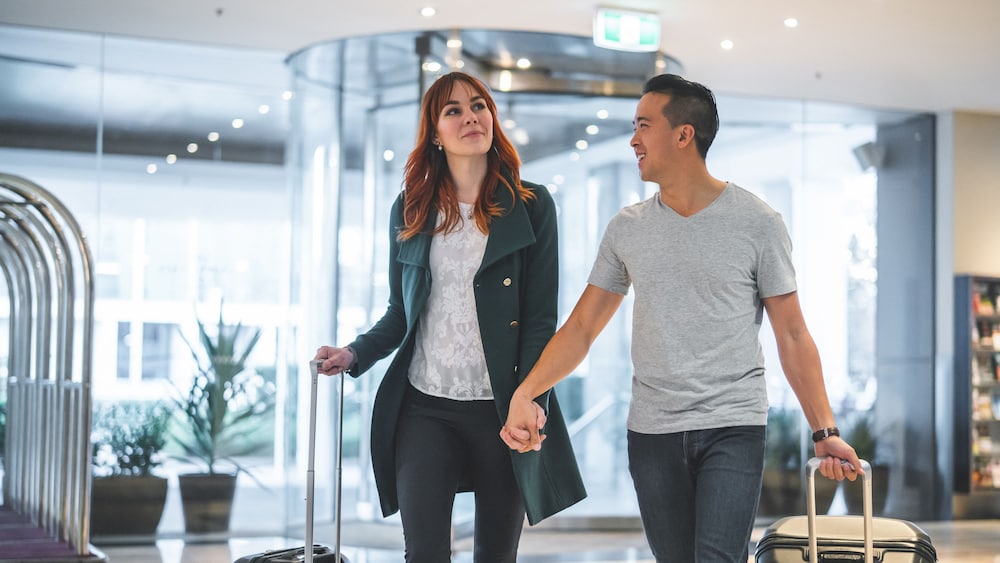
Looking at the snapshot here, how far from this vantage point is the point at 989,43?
6.68 metres

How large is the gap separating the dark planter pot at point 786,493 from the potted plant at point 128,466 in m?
4.21

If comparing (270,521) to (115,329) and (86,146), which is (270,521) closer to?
(115,329)

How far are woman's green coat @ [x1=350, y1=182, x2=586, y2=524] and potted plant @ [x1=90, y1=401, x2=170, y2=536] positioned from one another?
4482 mm

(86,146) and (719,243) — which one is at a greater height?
(86,146)

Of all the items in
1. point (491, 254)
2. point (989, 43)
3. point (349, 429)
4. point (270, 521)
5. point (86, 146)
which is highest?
point (989, 43)

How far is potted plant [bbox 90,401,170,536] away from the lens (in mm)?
6676

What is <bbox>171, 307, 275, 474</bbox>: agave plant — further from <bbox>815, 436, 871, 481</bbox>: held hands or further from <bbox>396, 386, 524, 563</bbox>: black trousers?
<bbox>815, 436, 871, 481</bbox>: held hands

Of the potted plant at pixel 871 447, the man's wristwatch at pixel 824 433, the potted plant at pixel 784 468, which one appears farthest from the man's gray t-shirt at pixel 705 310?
the potted plant at pixel 871 447

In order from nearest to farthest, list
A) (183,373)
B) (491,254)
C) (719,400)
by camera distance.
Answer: (719,400), (491,254), (183,373)

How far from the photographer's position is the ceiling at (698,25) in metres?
5.82

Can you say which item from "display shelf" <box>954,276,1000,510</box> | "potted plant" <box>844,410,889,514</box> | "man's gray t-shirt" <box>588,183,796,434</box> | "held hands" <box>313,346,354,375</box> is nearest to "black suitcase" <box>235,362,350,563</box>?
"held hands" <box>313,346,354,375</box>

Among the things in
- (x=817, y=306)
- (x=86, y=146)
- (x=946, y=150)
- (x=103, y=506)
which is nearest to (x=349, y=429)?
(x=103, y=506)

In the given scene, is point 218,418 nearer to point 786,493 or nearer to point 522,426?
point 786,493

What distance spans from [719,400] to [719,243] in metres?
0.34
